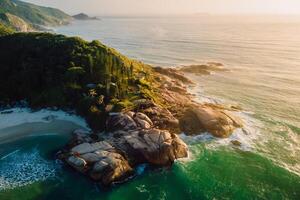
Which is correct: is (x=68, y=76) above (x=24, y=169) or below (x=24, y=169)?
above

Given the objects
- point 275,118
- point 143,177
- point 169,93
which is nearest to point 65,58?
point 169,93

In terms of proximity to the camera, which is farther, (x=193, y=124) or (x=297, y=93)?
(x=297, y=93)

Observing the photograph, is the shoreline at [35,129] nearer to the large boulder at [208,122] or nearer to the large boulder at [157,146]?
the large boulder at [157,146]

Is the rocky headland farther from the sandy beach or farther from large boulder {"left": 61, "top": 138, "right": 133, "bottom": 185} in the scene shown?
the sandy beach

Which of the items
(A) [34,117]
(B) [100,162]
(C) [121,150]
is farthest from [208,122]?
(A) [34,117]

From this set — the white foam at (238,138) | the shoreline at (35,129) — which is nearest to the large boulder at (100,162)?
the shoreline at (35,129)

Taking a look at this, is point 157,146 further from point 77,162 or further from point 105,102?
point 105,102

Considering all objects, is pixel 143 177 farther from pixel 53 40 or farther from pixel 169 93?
pixel 53 40
